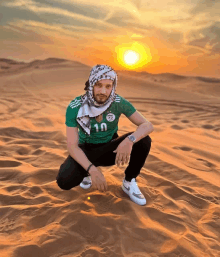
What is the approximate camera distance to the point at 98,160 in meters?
2.34

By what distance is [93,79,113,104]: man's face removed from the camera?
82.7 inches

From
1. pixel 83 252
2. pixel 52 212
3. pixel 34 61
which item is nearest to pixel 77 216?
pixel 52 212

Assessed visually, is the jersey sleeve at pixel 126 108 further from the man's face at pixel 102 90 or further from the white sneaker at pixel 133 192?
the white sneaker at pixel 133 192

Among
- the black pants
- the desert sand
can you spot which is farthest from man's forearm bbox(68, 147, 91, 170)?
the desert sand

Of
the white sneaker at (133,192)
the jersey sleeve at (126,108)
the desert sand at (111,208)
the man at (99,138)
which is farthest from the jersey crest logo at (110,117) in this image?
the desert sand at (111,208)

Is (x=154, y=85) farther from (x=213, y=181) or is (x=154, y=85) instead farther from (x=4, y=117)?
(x=213, y=181)

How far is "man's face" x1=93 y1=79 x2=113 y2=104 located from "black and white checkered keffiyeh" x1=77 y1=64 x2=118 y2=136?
1.1 inches

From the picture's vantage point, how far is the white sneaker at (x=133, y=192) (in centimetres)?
223

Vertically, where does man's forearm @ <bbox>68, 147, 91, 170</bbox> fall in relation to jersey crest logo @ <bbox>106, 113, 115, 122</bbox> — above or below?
below

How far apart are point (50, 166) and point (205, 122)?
4.46 m

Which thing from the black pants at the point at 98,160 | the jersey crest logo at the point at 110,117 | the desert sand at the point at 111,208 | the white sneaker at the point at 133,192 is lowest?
the desert sand at the point at 111,208

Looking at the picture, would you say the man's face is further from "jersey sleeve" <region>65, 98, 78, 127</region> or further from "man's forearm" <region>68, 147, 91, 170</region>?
"man's forearm" <region>68, 147, 91, 170</region>

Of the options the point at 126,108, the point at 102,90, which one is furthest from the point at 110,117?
the point at 102,90

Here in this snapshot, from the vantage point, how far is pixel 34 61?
39.0 metres
